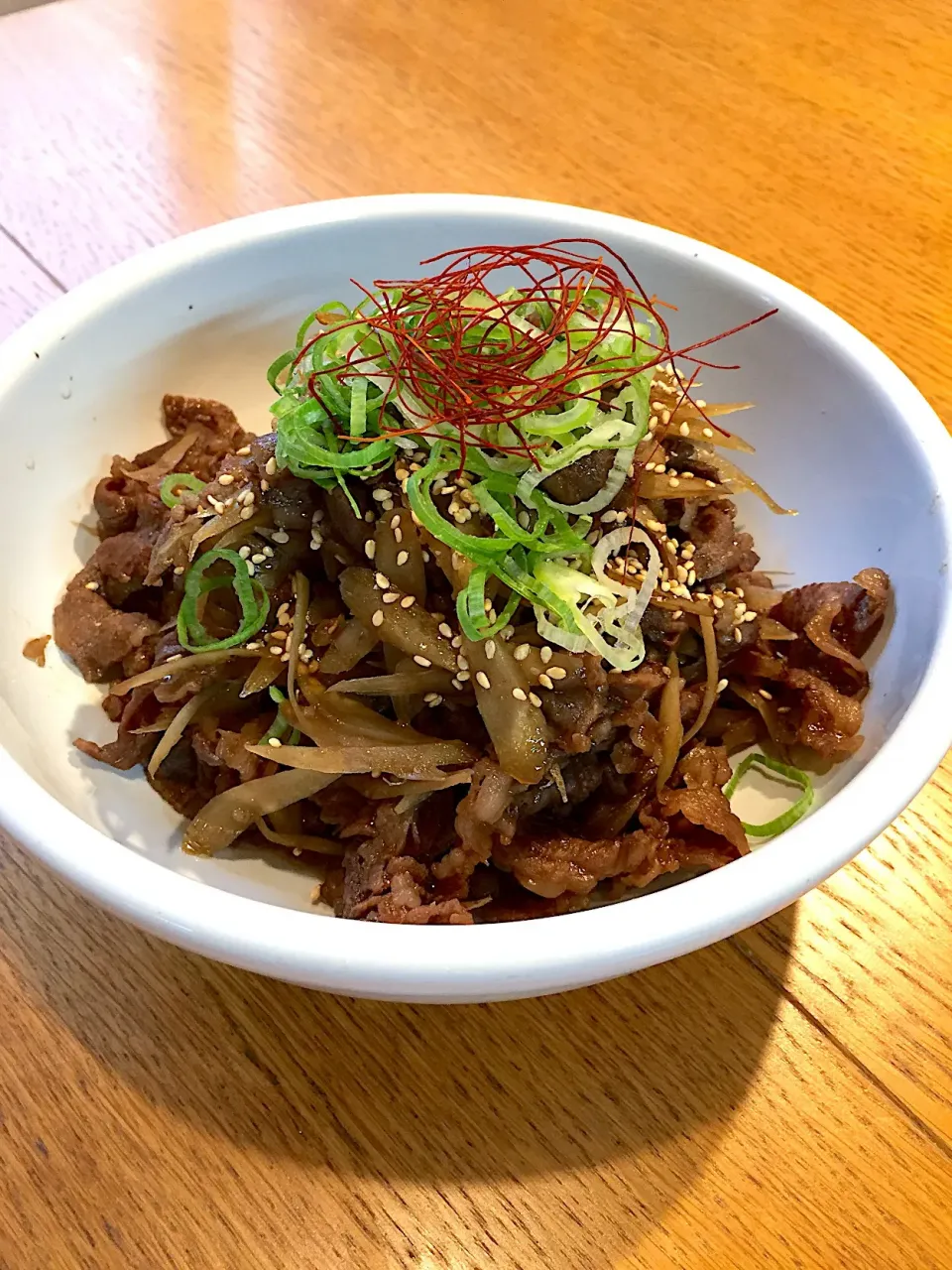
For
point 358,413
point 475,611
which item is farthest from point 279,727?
point 358,413

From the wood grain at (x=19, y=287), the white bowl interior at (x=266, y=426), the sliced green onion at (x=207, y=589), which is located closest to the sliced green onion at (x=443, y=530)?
the sliced green onion at (x=207, y=589)

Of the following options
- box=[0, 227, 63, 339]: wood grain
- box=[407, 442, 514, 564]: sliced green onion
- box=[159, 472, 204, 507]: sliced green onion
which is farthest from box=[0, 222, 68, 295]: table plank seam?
box=[407, 442, 514, 564]: sliced green onion

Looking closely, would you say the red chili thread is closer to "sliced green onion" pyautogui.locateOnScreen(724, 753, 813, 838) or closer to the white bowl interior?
the white bowl interior

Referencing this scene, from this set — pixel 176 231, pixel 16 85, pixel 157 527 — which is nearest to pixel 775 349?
pixel 157 527

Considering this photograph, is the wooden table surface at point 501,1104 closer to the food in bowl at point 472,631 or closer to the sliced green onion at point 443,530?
the food in bowl at point 472,631

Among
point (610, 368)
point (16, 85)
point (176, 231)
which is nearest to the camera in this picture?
point (610, 368)

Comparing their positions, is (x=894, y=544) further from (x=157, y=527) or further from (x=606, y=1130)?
(x=157, y=527)

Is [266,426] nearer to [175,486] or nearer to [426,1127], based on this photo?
[175,486]
